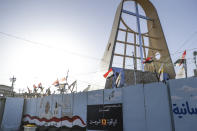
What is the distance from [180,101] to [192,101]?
2.13ft

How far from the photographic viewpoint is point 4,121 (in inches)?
861

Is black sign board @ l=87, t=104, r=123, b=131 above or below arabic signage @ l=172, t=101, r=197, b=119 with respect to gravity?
below

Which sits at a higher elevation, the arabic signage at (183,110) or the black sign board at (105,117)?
the arabic signage at (183,110)

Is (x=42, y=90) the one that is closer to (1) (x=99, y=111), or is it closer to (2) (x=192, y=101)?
(1) (x=99, y=111)

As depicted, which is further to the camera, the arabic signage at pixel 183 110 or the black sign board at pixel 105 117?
the black sign board at pixel 105 117

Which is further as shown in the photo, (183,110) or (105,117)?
(105,117)

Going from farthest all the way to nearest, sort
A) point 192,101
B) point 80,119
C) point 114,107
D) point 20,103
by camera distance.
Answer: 1. point 20,103
2. point 80,119
3. point 114,107
4. point 192,101

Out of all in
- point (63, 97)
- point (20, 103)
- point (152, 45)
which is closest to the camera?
point (63, 97)

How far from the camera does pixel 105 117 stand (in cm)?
1262

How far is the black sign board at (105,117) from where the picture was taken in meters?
11.7

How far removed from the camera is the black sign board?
462 inches

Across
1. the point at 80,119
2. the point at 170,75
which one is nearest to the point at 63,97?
the point at 80,119

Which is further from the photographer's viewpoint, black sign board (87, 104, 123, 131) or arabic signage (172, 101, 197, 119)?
black sign board (87, 104, 123, 131)

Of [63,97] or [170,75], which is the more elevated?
[170,75]
